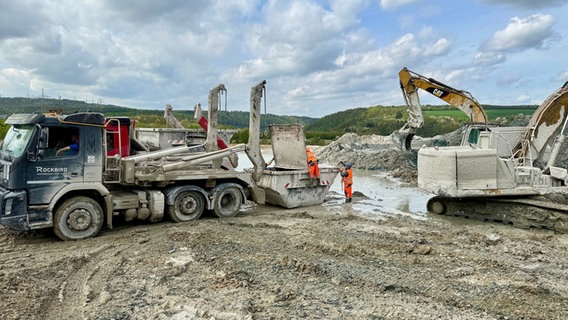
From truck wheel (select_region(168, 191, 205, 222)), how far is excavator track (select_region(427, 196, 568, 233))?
18.8 feet

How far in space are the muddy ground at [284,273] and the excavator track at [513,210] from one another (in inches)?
20.9

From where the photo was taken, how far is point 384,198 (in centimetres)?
1392

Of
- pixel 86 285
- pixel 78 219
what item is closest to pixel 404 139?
pixel 78 219

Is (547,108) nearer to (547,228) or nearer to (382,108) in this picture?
(547,228)

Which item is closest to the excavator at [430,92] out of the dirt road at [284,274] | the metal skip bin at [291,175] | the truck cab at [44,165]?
the metal skip bin at [291,175]

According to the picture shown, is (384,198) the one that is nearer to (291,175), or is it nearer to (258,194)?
(291,175)

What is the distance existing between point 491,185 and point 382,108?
7908cm

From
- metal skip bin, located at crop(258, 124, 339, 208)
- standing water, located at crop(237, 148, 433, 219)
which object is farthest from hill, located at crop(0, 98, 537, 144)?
metal skip bin, located at crop(258, 124, 339, 208)

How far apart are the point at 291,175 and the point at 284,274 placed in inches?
222

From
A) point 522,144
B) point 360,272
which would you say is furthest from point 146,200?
point 522,144

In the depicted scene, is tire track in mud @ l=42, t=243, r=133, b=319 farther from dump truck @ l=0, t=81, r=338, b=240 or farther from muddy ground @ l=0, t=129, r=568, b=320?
dump truck @ l=0, t=81, r=338, b=240

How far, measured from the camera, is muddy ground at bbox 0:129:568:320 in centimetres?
488

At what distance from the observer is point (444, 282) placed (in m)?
5.69

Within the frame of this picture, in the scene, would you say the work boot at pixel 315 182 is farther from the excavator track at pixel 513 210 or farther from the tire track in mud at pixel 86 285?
the tire track in mud at pixel 86 285
